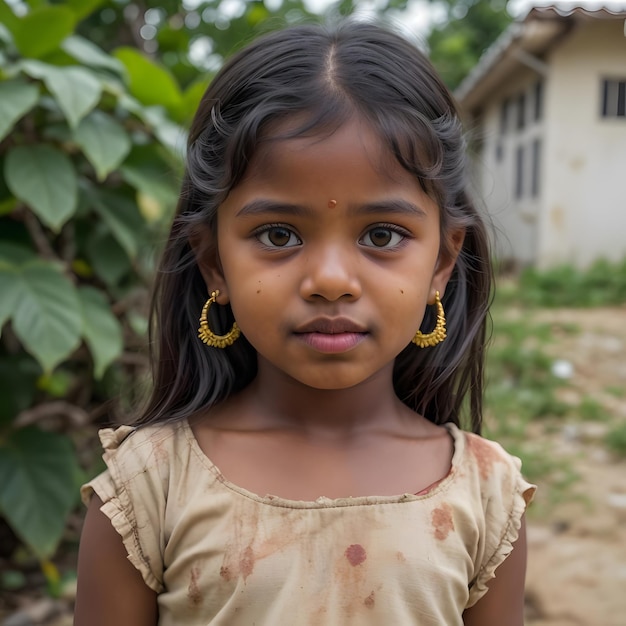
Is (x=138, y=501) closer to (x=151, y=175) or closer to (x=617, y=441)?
(x=151, y=175)

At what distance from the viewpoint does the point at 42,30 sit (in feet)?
6.32

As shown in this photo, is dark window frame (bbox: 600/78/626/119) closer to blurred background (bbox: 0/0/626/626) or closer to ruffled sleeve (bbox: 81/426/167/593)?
blurred background (bbox: 0/0/626/626)

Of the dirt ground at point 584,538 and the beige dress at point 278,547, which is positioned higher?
the beige dress at point 278,547

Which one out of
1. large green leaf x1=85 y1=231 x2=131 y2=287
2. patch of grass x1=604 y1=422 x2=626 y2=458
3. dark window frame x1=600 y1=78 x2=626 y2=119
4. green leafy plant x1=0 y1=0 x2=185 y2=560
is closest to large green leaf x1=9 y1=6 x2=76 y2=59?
green leafy plant x1=0 y1=0 x2=185 y2=560

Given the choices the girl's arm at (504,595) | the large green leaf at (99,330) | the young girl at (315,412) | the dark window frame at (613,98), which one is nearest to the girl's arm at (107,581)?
the young girl at (315,412)

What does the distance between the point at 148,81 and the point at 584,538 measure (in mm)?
2086

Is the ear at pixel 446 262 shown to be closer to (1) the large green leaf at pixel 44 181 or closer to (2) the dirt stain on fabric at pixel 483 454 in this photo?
(2) the dirt stain on fabric at pixel 483 454

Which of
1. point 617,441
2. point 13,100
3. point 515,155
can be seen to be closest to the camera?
point 13,100

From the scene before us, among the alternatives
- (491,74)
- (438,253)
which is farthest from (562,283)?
(438,253)

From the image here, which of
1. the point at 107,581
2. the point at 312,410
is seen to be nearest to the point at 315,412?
the point at 312,410

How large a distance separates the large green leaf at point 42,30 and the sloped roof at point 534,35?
5.64m

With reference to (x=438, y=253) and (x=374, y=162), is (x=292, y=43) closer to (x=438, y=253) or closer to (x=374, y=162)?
(x=374, y=162)

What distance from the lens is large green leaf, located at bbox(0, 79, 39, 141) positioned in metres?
1.72

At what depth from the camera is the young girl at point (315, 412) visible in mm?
1088
